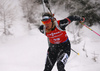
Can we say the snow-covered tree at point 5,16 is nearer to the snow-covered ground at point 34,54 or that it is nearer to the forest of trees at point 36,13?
the forest of trees at point 36,13

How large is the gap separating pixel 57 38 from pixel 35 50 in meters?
3.31

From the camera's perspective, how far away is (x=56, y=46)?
2471mm

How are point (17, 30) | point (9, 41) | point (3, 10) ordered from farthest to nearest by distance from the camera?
point (17, 30) < point (3, 10) < point (9, 41)

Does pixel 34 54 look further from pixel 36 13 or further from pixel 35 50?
pixel 36 13

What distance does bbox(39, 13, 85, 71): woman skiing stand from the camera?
2176mm

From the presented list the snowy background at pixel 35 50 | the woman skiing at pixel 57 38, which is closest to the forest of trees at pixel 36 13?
the snowy background at pixel 35 50

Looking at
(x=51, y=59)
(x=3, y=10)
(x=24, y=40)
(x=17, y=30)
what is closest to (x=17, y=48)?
(x=24, y=40)

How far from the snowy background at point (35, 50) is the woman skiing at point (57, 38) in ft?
5.90

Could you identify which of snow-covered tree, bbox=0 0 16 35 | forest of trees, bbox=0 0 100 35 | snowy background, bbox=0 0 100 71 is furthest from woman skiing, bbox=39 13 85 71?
snow-covered tree, bbox=0 0 16 35

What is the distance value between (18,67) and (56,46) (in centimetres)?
257

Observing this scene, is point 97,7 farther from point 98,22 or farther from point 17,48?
point 17,48

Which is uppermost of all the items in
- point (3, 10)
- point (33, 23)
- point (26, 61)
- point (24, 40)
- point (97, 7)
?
point (97, 7)

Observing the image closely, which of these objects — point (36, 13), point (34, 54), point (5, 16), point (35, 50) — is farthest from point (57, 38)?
point (36, 13)

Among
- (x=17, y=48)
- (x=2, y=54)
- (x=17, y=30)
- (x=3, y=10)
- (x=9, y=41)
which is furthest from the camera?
(x=17, y=30)
